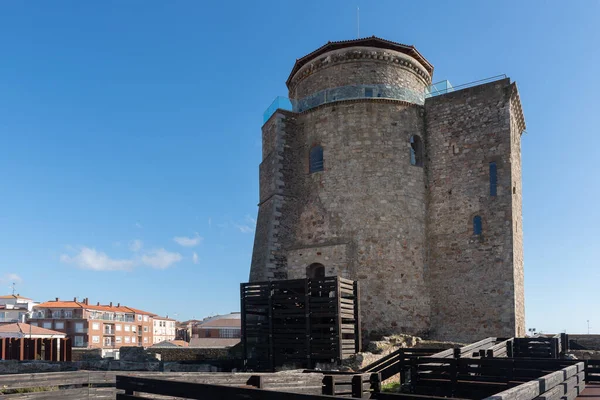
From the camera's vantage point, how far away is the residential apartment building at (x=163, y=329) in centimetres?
8656

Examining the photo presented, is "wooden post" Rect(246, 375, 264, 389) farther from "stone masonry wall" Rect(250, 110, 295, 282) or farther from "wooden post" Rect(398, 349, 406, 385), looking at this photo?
"stone masonry wall" Rect(250, 110, 295, 282)

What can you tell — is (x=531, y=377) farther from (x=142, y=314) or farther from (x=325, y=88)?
(x=142, y=314)

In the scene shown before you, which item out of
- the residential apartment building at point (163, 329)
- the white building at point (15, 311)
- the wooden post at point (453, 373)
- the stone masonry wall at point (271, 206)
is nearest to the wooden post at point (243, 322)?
the stone masonry wall at point (271, 206)

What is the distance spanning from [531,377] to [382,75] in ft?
51.9

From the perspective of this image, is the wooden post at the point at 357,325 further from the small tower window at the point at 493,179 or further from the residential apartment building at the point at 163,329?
the residential apartment building at the point at 163,329

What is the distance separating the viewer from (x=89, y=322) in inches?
2484

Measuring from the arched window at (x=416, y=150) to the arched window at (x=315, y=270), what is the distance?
5.50 metres

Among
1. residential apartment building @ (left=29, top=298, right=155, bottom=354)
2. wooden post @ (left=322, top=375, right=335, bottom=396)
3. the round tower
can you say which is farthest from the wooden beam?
residential apartment building @ (left=29, top=298, right=155, bottom=354)

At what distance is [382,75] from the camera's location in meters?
21.5

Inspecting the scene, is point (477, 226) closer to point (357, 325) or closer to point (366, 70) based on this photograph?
point (357, 325)

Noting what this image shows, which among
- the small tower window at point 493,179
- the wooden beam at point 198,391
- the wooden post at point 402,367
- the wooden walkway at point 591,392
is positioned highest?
the small tower window at point 493,179

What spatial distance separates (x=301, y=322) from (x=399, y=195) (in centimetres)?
675

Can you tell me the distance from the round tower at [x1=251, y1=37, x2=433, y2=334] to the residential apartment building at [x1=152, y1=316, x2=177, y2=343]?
68435 mm

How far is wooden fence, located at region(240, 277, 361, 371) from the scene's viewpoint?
15.6m
